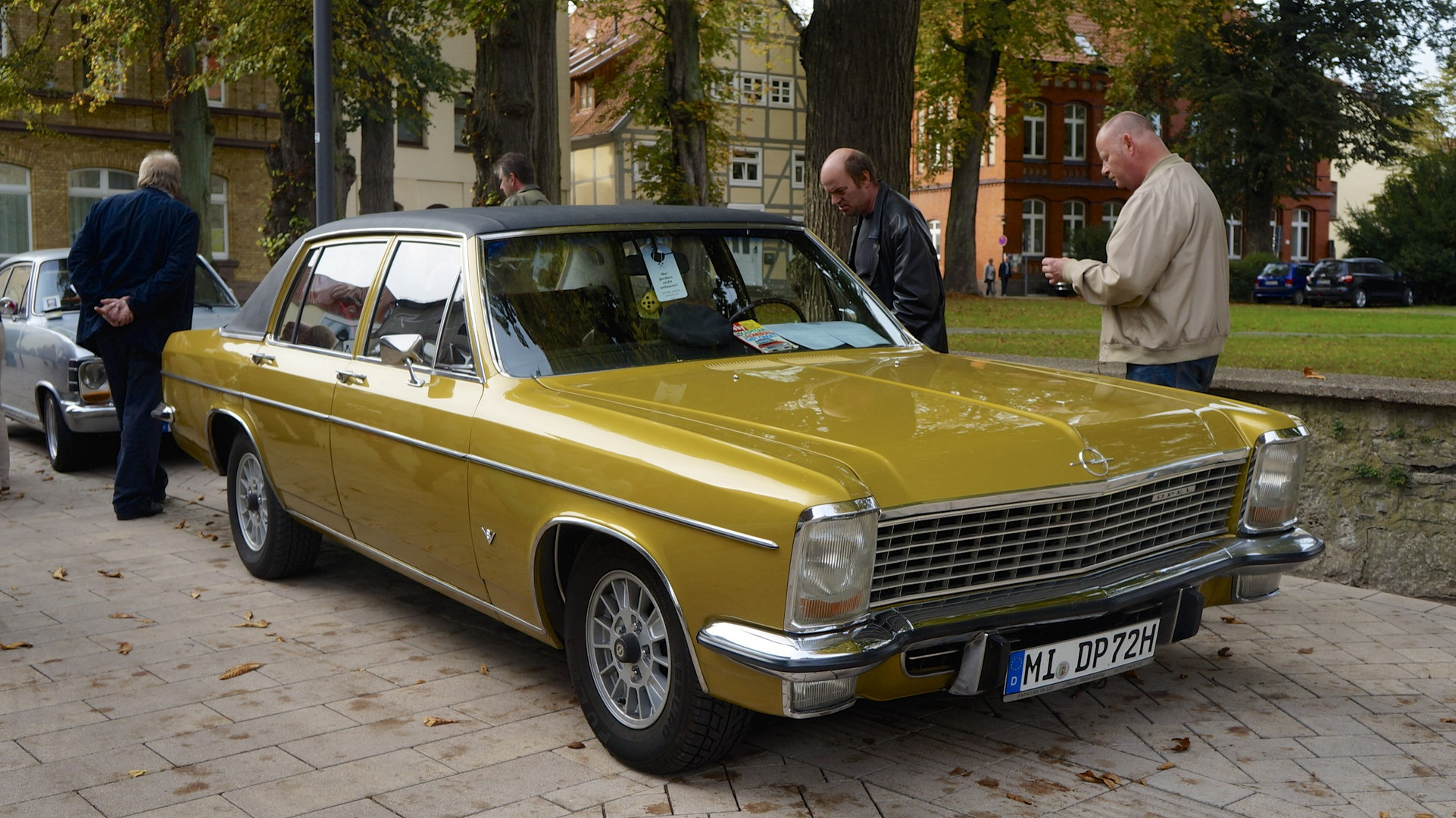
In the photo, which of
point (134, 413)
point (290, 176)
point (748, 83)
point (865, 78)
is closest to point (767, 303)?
point (865, 78)

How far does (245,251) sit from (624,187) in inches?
641

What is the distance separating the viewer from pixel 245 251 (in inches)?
1371

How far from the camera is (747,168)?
49.6m

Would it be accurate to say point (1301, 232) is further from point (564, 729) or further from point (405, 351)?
point (564, 729)

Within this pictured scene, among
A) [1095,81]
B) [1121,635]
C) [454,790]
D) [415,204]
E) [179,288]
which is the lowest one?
[454,790]

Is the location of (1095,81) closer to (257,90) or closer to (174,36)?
(257,90)

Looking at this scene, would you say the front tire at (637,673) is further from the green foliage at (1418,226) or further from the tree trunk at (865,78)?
the green foliage at (1418,226)

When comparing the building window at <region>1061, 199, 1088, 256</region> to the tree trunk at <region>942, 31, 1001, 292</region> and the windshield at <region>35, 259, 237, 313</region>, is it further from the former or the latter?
the windshield at <region>35, 259, 237, 313</region>

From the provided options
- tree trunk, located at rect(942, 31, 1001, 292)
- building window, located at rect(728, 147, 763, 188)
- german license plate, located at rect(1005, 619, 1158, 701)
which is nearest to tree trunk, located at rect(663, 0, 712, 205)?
tree trunk, located at rect(942, 31, 1001, 292)

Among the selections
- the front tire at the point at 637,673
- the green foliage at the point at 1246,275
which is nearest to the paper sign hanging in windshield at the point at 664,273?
the front tire at the point at 637,673

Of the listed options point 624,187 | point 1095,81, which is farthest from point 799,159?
point 1095,81

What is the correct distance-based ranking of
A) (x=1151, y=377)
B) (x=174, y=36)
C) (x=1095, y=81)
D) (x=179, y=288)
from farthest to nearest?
1. (x=1095, y=81)
2. (x=174, y=36)
3. (x=179, y=288)
4. (x=1151, y=377)

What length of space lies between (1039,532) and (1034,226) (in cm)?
5375

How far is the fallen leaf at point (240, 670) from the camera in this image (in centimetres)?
509
